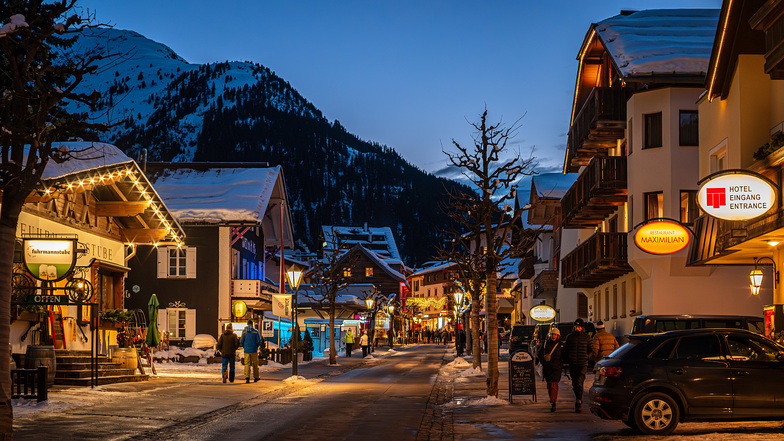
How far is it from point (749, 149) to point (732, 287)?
11936 mm

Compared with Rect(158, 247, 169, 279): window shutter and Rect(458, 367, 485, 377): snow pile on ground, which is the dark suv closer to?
Rect(458, 367, 485, 377): snow pile on ground

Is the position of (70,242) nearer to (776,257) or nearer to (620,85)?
(776,257)

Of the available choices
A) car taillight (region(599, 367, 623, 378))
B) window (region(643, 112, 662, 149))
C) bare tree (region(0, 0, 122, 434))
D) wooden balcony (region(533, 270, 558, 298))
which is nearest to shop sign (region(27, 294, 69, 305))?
bare tree (region(0, 0, 122, 434))

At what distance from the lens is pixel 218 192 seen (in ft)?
173

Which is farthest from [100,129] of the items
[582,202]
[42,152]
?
[582,202]

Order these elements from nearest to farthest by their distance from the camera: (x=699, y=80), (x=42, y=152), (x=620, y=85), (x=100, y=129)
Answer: (x=42, y=152) → (x=100, y=129) → (x=699, y=80) → (x=620, y=85)

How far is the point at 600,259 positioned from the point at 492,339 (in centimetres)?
1438

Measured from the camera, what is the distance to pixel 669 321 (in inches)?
989

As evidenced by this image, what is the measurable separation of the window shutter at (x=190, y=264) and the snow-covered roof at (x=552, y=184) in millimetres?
22781

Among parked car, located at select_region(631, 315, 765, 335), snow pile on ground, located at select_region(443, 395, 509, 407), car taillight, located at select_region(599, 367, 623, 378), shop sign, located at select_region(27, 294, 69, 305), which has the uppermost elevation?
shop sign, located at select_region(27, 294, 69, 305)

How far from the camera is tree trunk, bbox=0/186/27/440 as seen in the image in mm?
11633

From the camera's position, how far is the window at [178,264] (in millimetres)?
49938

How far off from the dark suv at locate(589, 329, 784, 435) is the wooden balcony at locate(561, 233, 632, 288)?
20.8 metres

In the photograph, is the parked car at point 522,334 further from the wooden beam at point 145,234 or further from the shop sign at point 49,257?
the shop sign at point 49,257
